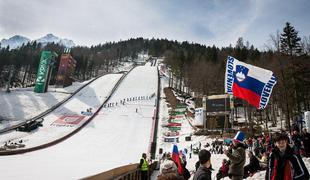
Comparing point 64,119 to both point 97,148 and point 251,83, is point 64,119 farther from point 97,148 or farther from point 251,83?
point 251,83

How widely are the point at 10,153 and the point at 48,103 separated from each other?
28061 mm

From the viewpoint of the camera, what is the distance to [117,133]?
30438 millimetres

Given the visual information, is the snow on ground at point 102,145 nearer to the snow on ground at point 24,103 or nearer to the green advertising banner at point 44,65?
the snow on ground at point 24,103

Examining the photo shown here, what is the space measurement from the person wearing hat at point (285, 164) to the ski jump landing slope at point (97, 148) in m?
8.50

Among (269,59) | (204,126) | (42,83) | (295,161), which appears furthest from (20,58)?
(295,161)

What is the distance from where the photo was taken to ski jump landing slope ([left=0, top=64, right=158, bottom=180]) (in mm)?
11477

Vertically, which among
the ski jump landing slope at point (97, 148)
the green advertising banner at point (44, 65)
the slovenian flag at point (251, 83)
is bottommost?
the ski jump landing slope at point (97, 148)

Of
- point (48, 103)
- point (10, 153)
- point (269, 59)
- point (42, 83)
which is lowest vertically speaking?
point (10, 153)

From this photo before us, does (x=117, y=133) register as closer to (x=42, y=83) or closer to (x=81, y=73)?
(x=42, y=83)

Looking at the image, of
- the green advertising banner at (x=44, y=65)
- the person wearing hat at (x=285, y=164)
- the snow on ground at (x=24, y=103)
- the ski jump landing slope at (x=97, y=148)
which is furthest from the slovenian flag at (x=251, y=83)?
the green advertising banner at (x=44, y=65)

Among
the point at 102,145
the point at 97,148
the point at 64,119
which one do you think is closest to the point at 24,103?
the point at 64,119

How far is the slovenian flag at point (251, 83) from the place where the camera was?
8.68 m

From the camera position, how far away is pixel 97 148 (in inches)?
936

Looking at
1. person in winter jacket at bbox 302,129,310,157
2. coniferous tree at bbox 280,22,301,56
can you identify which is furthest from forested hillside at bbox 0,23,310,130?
person in winter jacket at bbox 302,129,310,157
